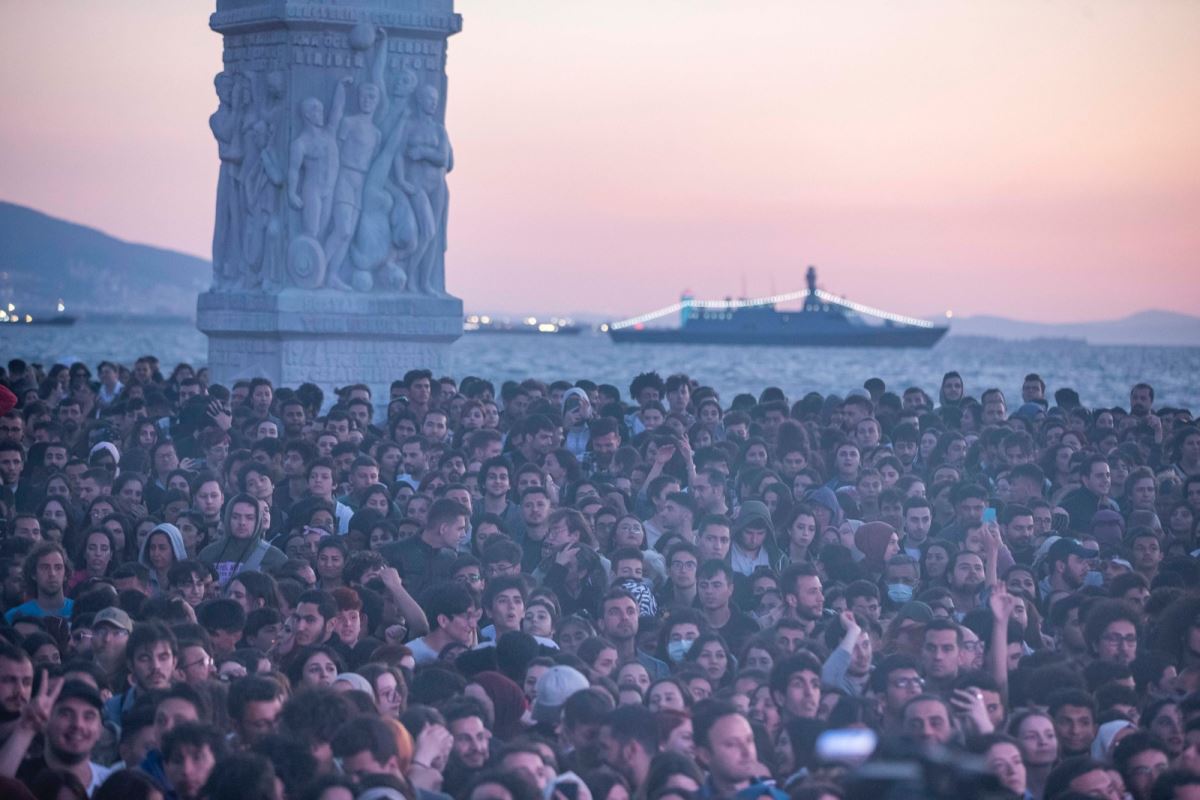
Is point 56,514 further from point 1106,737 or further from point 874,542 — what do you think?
point 1106,737

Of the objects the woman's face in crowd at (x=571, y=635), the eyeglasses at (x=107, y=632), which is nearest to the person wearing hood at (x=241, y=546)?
the woman's face in crowd at (x=571, y=635)

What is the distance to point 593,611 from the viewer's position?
10.4 meters

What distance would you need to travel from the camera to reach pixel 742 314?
149 m

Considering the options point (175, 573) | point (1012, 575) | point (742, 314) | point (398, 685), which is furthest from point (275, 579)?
point (742, 314)

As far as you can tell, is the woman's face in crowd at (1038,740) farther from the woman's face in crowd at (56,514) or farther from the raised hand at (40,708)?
the woman's face in crowd at (56,514)

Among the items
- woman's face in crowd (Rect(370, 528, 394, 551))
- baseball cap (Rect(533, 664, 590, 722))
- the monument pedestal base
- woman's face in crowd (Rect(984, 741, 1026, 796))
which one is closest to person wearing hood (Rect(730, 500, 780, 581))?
woman's face in crowd (Rect(370, 528, 394, 551))

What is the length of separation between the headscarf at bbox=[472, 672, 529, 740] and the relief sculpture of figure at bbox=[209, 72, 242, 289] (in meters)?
13.0

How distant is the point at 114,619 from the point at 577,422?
783 cm

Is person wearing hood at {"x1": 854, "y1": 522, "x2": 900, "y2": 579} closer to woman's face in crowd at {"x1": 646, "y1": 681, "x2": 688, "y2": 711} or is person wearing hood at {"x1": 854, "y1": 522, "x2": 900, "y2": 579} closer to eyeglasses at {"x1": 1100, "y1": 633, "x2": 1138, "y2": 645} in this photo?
eyeglasses at {"x1": 1100, "y1": 633, "x2": 1138, "y2": 645}

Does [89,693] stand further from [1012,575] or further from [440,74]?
[440,74]

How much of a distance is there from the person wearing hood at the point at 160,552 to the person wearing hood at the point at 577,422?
212 inches

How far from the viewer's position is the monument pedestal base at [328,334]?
1998cm

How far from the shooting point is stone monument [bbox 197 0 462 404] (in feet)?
65.2

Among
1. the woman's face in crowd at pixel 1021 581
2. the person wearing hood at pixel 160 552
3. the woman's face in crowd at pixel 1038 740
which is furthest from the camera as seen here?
the person wearing hood at pixel 160 552
